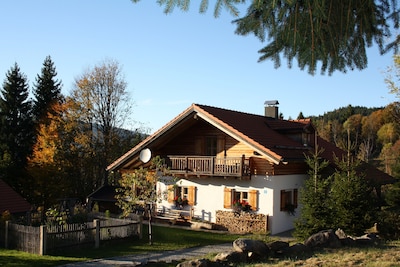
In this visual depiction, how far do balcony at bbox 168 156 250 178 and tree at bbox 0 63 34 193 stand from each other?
15.1m

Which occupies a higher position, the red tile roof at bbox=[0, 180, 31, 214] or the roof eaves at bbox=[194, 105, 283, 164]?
the roof eaves at bbox=[194, 105, 283, 164]

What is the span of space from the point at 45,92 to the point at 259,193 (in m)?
23.3

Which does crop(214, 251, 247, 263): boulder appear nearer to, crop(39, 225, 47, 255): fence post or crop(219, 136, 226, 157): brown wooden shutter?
crop(39, 225, 47, 255): fence post

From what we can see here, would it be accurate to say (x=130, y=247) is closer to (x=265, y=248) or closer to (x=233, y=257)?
(x=233, y=257)

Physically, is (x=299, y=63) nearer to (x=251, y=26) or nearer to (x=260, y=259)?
(x=251, y=26)

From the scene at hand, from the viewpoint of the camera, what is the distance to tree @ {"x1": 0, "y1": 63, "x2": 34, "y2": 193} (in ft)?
106

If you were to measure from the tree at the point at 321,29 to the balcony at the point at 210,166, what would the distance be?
1447 cm

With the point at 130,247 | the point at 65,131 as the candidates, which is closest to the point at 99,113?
the point at 65,131

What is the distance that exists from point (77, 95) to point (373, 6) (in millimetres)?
30771

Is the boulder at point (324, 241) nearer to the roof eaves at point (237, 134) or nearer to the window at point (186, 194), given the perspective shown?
the roof eaves at point (237, 134)

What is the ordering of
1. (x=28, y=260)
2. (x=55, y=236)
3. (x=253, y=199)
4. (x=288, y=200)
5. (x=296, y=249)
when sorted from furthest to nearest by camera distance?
1. (x=288, y=200)
2. (x=253, y=199)
3. (x=55, y=236)
4. (x=28, y=260)
5. (x=296, y=249)

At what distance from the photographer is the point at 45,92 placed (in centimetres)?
3656

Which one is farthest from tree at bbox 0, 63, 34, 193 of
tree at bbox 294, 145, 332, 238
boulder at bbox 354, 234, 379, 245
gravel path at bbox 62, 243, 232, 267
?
boulder at bbox 354, 234, 379, 245

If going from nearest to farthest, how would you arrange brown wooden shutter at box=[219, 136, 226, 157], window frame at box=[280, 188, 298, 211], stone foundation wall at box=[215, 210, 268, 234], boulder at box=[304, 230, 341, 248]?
boulder at box=[304, 230, 341, 248]
stone foundation wall at box=[215, 210, 268, 234]
window frame at box=[280, 188, 298, 211]
brown wooden shutter at box=[219, 136, 226, 157]
